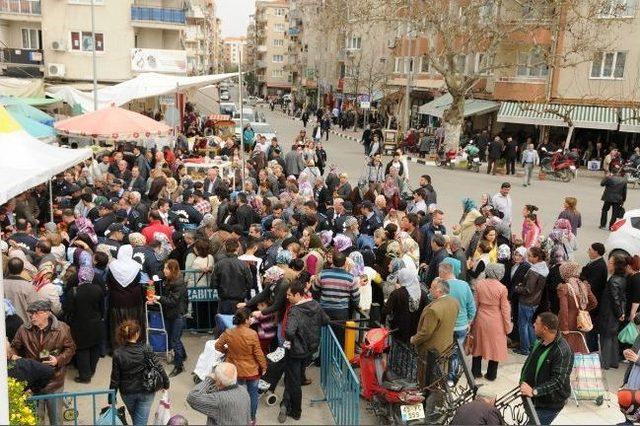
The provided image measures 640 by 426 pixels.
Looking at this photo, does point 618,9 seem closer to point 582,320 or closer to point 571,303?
point 571,303

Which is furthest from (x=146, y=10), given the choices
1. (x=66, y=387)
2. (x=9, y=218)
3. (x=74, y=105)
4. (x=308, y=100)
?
(x=308, y=100)

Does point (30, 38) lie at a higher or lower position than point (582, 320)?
Result: higher

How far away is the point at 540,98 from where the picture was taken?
97.3 feet

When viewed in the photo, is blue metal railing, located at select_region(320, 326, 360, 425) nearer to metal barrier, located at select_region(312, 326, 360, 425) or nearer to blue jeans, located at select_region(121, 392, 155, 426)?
metal barrier, located at select_region(312, 326, 360, 425)

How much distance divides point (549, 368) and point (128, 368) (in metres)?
3.76

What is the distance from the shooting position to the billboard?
35094 millimetres

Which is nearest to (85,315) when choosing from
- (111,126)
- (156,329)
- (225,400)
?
(156,329)

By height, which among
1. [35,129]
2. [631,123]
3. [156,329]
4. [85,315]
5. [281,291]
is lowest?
[156,329]

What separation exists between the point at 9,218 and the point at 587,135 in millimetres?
26998

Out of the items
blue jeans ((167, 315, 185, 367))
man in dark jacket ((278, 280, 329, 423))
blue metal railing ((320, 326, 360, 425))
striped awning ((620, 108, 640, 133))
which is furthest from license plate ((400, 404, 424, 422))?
striped awning ((620, 108, 640, 133))

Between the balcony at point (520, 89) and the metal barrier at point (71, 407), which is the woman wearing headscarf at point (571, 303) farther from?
the balcony at point (520, 89)

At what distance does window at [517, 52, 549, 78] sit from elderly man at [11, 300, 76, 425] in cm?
2798

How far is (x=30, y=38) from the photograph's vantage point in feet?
117

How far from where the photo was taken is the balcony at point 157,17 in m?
35.5
